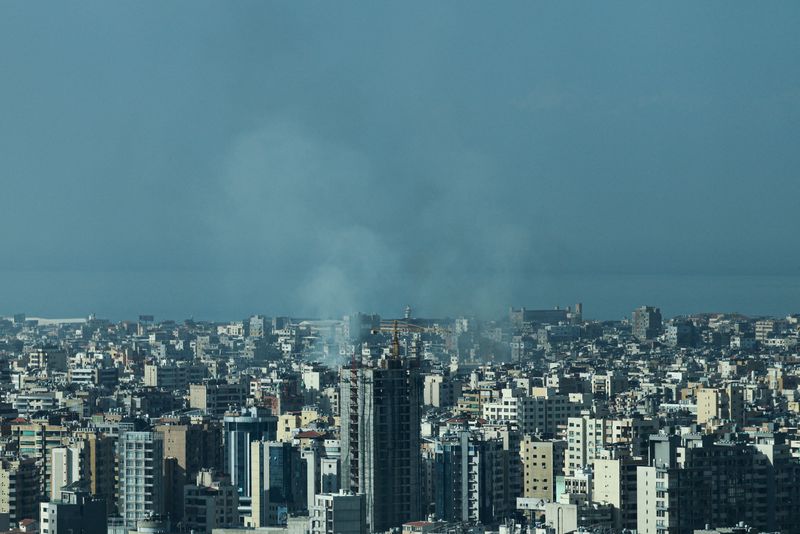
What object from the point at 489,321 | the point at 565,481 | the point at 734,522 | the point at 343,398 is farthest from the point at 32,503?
the point at 489,321

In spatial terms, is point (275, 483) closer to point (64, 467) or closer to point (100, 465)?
point (100, 465)

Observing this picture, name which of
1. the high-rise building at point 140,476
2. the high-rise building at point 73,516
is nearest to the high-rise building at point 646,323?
the high-rise building at point 140,476

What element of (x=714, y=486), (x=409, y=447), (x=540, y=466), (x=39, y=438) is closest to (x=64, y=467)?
(x=39, y=438)

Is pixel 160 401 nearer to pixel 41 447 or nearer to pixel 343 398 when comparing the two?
pixel 41 447

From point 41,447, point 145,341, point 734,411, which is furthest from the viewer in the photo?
point 145,341

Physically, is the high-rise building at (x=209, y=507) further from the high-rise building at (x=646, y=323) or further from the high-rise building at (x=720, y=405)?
the high-rise building at (x=646, y=323)

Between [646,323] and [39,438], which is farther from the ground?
[646,323]
